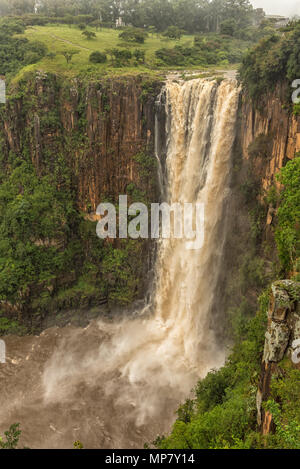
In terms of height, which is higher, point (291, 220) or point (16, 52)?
point (16, 52)

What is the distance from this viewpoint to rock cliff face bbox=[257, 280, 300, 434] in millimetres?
7750

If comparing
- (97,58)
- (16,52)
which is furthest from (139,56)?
(16,52)

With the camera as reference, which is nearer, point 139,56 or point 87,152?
point 87,152

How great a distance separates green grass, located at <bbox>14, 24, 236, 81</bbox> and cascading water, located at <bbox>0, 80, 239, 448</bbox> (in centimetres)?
712

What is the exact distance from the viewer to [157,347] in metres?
19.6

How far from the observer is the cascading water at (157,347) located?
51.9ft

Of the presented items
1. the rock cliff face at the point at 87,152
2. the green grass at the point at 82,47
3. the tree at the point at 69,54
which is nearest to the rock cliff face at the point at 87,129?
the rock cliff face at the point at 87,152

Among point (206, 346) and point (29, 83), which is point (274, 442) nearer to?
point (206, 346)

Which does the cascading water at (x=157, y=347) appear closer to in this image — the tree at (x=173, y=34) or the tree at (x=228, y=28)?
the tree at (x=228, y=28)

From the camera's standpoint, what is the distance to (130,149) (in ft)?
73.5

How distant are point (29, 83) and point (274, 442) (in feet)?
77.3

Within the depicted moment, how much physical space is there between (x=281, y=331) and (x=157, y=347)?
12719 millimetres

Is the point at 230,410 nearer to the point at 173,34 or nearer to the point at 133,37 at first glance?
the point at 133,37

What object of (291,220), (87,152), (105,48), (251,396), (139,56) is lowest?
(251,396)
